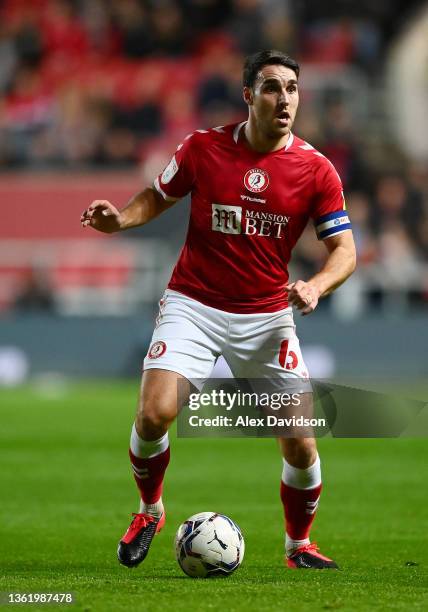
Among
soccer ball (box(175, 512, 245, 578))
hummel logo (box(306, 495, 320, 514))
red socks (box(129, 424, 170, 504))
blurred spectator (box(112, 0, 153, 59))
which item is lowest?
soccer ball (box(175, 512, 245, 578))

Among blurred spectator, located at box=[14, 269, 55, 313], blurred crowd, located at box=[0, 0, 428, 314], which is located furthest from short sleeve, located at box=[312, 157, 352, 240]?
blurred spectator, located at box=[14, 269, 55, 313]

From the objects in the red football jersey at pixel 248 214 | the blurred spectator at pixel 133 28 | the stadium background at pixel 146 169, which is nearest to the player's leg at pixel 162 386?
the red football jersey at pixel 248 214

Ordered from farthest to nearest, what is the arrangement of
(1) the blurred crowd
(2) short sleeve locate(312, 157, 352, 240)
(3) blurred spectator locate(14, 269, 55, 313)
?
(3) blurred spectator locate(14, 269, 55, 313), (1) the blurred crowd, (2) short sleeve locate(312, 157, 352, 240)

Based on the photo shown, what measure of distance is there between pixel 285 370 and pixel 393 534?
164 centimetres

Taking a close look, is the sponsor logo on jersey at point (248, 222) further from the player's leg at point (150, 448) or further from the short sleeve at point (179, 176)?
the player's leg at point (150, 448)

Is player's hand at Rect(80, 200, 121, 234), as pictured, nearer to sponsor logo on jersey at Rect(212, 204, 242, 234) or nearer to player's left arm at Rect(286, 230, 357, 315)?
sponsor logo on jersey at Rect(212, 204, 242, 234)

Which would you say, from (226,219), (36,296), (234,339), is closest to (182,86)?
(36,296)

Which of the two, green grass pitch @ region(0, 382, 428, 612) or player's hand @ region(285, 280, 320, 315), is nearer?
green grass pitch @ region(0, 382, 428, 612)

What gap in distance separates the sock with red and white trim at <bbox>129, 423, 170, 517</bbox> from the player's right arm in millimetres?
983

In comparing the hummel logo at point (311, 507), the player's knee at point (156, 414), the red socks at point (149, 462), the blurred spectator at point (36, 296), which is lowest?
the blurred spectator at point (36, 296)

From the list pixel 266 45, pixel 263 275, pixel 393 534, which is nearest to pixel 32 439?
pixel 393 534

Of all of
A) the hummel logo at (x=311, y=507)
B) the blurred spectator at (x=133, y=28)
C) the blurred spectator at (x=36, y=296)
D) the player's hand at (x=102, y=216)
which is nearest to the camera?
the player's hand at (x=102, y=216)

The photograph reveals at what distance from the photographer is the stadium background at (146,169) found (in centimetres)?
1738

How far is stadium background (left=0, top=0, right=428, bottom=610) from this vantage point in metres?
17.4
